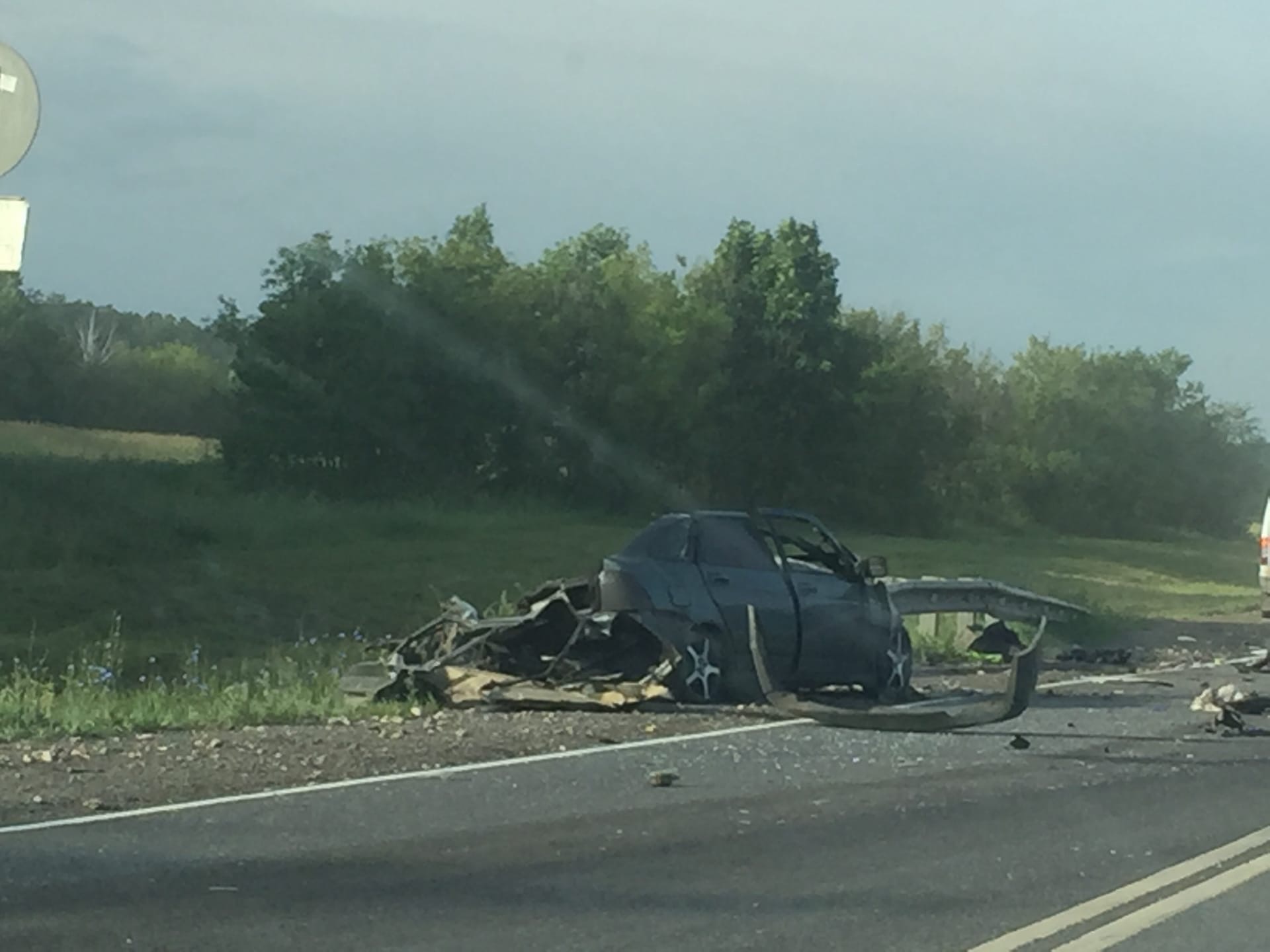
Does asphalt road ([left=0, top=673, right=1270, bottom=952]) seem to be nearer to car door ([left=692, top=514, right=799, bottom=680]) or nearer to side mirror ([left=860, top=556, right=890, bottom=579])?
car door ([left=692, top=514, right=799, bottom=680])

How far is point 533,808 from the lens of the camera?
9.68 meters

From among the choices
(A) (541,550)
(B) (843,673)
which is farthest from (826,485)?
(B) (843,673)

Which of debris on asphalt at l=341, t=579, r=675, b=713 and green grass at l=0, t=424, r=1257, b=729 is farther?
green grass at l=0, t=424, r=1257, b=729

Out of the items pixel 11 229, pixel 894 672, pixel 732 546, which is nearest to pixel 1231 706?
pixel 894 672

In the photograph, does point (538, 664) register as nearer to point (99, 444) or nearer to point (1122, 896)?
point (1122, 896)

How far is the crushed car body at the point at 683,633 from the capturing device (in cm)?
1431

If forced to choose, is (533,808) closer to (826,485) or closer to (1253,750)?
(1253,750)

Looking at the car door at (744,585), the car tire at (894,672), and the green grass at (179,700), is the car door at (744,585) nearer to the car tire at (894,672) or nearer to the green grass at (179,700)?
the car tire at (894,672)

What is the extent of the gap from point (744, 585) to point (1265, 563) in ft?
51.2

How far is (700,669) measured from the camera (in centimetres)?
1438

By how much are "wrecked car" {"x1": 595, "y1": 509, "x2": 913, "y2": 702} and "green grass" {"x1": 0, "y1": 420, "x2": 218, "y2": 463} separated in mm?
Result: 36161

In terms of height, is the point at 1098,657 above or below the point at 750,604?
below

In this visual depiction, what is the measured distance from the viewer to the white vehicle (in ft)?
90.7

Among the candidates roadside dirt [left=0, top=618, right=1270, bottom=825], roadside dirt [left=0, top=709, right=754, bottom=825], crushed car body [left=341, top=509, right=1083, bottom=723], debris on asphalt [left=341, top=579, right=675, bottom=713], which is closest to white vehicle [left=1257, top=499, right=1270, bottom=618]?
crushed car body [left=341, top=509, right=1083, bottom=723]
